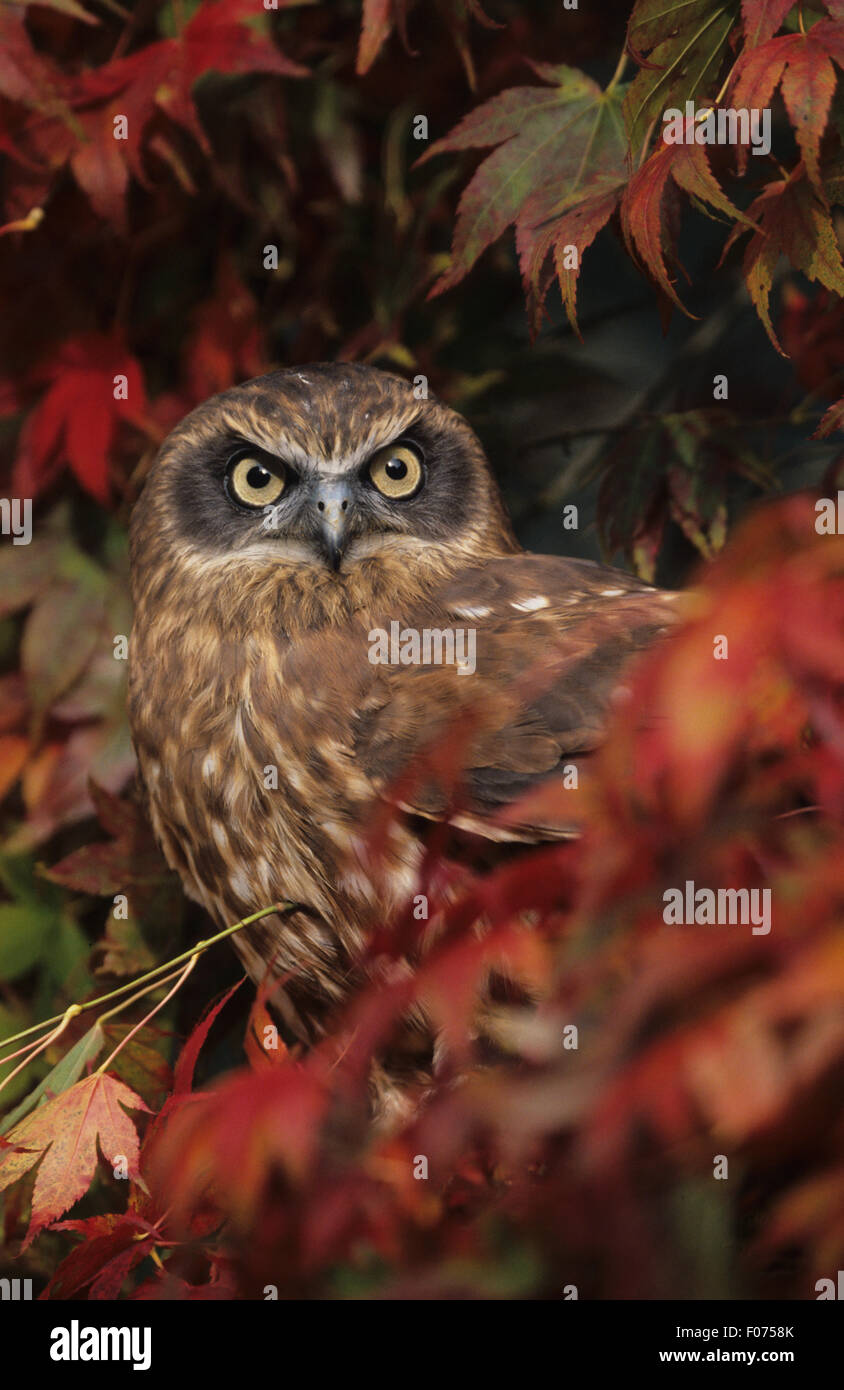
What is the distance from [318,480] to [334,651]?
21 cm

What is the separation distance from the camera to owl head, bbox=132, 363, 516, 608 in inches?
55.4

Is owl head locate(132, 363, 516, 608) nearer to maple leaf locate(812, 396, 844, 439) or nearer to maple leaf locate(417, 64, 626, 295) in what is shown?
maple leaf locate(417, 64, 626, 295)

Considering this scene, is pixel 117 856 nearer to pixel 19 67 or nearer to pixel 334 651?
pixel 334 651

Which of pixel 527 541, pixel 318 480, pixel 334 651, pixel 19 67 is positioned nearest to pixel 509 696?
pixel 334 651

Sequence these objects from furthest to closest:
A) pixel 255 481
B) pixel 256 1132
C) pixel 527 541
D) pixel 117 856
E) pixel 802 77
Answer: pixel 527 541 < pixel 117 856 < pixel 255 481 < pixel 802 77 < pixel 256 1132

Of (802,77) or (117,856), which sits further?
(117,856)

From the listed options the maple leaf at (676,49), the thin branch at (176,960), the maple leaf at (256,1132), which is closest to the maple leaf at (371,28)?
the maple leaf at (676,49)

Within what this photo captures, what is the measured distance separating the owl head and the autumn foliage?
18cm

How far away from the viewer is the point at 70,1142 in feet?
3.58

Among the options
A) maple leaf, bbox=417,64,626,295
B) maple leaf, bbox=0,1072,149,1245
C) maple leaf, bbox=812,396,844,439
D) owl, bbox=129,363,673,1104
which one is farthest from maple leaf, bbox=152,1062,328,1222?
maple leaf, bbox=417,64,626,295

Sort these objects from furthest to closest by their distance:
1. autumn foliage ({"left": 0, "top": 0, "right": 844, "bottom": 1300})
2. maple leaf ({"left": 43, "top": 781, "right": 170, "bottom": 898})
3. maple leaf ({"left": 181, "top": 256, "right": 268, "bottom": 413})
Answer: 1. maple leaf ({"left": 181, "top": 256, "right": 268, "bottom": 413})
2. maple leaf ({"left": 43, "top": 781, "right": 170, "bottom": 898})
3. autumn foliage ({"left": 0, "top": 0, "right": 844, "bottom": 1300})

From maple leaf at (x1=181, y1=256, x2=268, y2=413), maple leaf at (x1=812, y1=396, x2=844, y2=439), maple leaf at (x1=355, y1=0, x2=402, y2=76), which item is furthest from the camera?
maple leaf at (x1=181, y1=256, x2=268, y2=413)

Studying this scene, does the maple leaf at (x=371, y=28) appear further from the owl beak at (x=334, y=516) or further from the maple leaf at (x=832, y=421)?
the maple leaf at (x=832, y=421)

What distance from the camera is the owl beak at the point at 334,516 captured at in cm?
138
